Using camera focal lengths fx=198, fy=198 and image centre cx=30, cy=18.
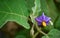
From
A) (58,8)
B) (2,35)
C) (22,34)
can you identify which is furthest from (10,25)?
(58,8)

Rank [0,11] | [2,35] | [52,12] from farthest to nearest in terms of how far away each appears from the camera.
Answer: [2,35], [52,12], [0,11]

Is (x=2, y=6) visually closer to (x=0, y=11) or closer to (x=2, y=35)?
(x=0, y=11)

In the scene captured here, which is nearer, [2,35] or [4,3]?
[4,3]

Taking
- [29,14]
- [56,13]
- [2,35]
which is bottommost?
[2,35]

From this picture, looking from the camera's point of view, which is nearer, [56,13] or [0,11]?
[0,11]

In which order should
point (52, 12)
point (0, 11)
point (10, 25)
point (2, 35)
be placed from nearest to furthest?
point (0, 11), point (52, 12), point (2, 35), point (10, 25)

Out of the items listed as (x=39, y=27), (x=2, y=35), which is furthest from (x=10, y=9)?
(x=2, y=35)

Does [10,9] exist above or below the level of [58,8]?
above

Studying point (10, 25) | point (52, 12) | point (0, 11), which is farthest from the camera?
point (10, 25)

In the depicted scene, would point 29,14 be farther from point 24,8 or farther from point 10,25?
point 10,25
